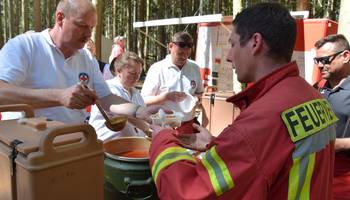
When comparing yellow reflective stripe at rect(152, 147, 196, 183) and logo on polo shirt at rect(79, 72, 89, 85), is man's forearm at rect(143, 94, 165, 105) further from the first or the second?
yellow reflective stripe at rect(152, 147, 196, 183)

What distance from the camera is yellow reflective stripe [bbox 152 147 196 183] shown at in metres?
1.33

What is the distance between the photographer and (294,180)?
1207 mm

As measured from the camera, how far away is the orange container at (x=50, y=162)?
1.25m

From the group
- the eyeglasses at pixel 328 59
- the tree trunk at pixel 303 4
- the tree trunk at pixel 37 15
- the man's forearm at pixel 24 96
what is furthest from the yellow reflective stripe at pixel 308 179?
the tree trunk at pixel 37 15

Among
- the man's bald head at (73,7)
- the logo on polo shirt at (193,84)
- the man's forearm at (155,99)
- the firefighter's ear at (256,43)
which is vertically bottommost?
the man's forearm at (155,99)

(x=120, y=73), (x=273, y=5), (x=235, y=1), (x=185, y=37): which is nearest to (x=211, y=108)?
(x=185, y=37)

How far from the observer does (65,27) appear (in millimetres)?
2314

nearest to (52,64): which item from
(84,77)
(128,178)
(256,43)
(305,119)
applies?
(84,77)

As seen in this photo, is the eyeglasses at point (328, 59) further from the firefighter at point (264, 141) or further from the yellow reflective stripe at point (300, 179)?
the yellow reflective stripe at point (300, 179)

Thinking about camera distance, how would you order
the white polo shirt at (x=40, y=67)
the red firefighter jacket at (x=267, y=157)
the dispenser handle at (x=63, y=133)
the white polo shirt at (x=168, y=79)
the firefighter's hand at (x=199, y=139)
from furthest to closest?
the white polo shirt at (x=168, y=79)
the white polo shirt at (x=40, y=67)
the firefighter's hand at (x=199, y=139)
the dispenser handle at (x=63, y=133)
the red firefighter jacket at (x=267, y=157)

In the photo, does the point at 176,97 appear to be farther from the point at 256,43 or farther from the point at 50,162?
the point at 50,162

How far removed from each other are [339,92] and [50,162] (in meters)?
2.17

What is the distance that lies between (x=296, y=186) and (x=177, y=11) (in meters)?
22.3

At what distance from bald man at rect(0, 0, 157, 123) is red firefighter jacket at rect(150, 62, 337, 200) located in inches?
38.7
